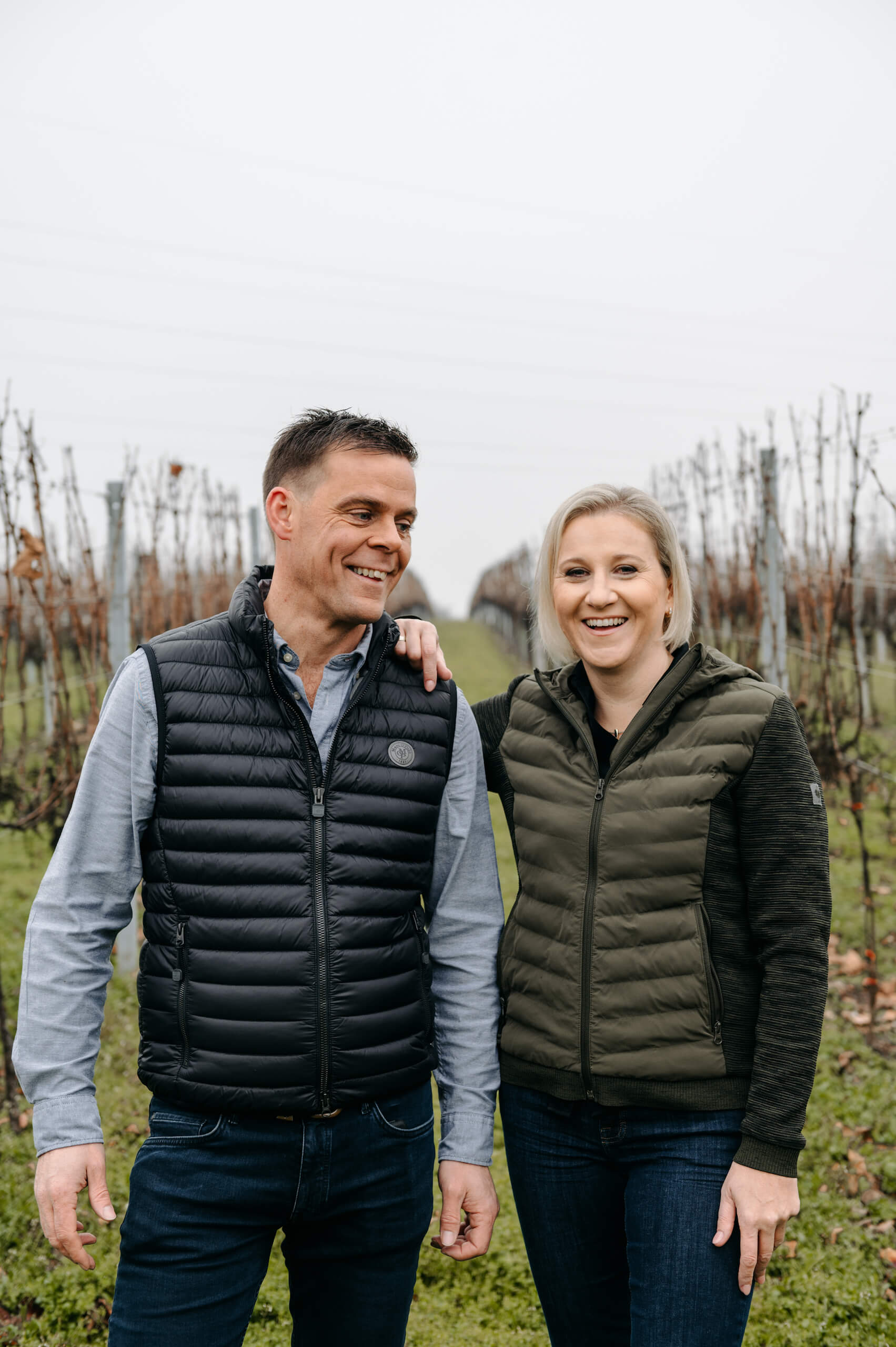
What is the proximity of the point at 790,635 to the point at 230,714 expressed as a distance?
46.2ft

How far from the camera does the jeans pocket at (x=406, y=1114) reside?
1689 mm

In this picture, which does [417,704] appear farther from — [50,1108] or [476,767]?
[50,1108]

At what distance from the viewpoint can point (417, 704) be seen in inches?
73.6

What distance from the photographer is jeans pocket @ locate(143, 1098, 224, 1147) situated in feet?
5.21

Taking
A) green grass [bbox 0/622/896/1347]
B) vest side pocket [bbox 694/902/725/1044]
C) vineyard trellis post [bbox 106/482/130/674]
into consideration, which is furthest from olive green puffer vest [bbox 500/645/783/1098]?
vineyard trellis post [bbox 106/482/130/674]

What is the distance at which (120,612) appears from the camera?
512 cm

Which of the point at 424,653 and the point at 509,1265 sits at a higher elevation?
the point at 424,653

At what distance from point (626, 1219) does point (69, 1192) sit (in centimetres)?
89

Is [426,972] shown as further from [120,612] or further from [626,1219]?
[120,612]

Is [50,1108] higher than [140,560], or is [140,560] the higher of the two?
[140,560]

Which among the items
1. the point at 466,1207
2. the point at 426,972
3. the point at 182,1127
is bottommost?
the point at 466,1207

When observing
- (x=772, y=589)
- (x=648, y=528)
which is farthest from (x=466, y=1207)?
(x=772, y=589)

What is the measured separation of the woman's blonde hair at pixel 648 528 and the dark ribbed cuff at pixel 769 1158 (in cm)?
87

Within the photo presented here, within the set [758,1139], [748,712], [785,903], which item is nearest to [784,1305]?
[758,1139]
